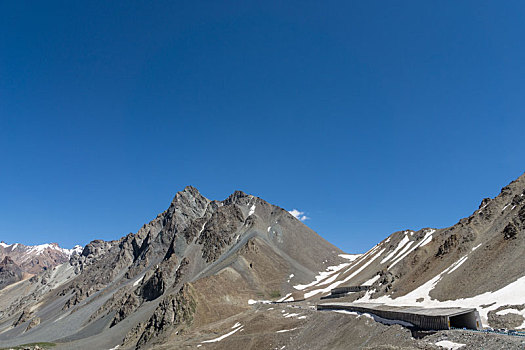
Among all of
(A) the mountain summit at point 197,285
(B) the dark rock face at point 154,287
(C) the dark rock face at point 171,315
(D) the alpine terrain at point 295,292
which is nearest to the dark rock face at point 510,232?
(D) the alpine terrain at point 295,292

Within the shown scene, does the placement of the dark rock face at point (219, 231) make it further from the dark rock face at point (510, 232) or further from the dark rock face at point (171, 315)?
the dark rock face at point (510, 232)

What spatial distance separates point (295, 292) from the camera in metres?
135

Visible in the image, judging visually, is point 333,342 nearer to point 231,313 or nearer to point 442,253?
point 442,253

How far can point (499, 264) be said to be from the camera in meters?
57.4

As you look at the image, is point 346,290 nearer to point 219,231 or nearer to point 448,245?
point 448,245

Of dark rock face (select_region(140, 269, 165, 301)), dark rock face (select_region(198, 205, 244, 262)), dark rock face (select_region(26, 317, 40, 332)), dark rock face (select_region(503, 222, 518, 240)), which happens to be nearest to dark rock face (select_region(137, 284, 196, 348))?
dark rock face (select_region(140, 269, 165, 301))

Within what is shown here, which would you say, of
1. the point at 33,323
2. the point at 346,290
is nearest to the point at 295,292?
the point at 346,290

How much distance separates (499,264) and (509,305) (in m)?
18.0

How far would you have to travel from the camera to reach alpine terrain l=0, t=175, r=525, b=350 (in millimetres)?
48938

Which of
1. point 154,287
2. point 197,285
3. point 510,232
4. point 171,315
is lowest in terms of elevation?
point 171,315

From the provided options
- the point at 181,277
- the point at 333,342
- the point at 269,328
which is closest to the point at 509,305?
the point at 333,342

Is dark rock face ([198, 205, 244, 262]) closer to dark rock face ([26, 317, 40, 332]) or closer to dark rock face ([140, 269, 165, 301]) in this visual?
dark rock face ([140, 269, 165, 301])

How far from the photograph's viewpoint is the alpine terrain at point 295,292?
48938 millimetres

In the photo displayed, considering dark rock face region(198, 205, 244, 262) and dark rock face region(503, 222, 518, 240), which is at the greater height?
dark rock face region(198, 205, 244, 262)
